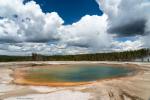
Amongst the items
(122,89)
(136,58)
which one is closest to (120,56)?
(136,58)

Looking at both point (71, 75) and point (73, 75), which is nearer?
point (73, 75)

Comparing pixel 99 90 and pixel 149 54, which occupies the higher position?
pixel 149 54

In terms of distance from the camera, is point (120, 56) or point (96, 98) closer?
point (96, 98)

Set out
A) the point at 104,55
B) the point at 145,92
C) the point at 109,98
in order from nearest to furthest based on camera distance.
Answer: the point at 109,98 < the point at 145,92 < the point at 104,55

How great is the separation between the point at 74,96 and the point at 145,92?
31.1 ft

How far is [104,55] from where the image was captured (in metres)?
154

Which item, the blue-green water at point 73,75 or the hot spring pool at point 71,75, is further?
the blue-green water at point 73,75

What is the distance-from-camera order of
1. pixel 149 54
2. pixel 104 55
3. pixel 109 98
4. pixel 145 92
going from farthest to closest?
pixel 104 55 → pixel 149 54 → pixel 145 92 → pixel 109 98

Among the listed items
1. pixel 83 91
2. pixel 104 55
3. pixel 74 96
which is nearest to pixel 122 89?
A: pixel 83 91

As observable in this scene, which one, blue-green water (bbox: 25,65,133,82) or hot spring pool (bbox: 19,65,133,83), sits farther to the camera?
blue-green water (bbox: 25,65,133,82)

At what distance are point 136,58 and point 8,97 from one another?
404 ft

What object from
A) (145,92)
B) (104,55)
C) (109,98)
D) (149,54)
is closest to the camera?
(109,98)

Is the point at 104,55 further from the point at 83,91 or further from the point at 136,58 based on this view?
the point at 83,91

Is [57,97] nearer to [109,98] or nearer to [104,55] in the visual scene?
[109,98]
